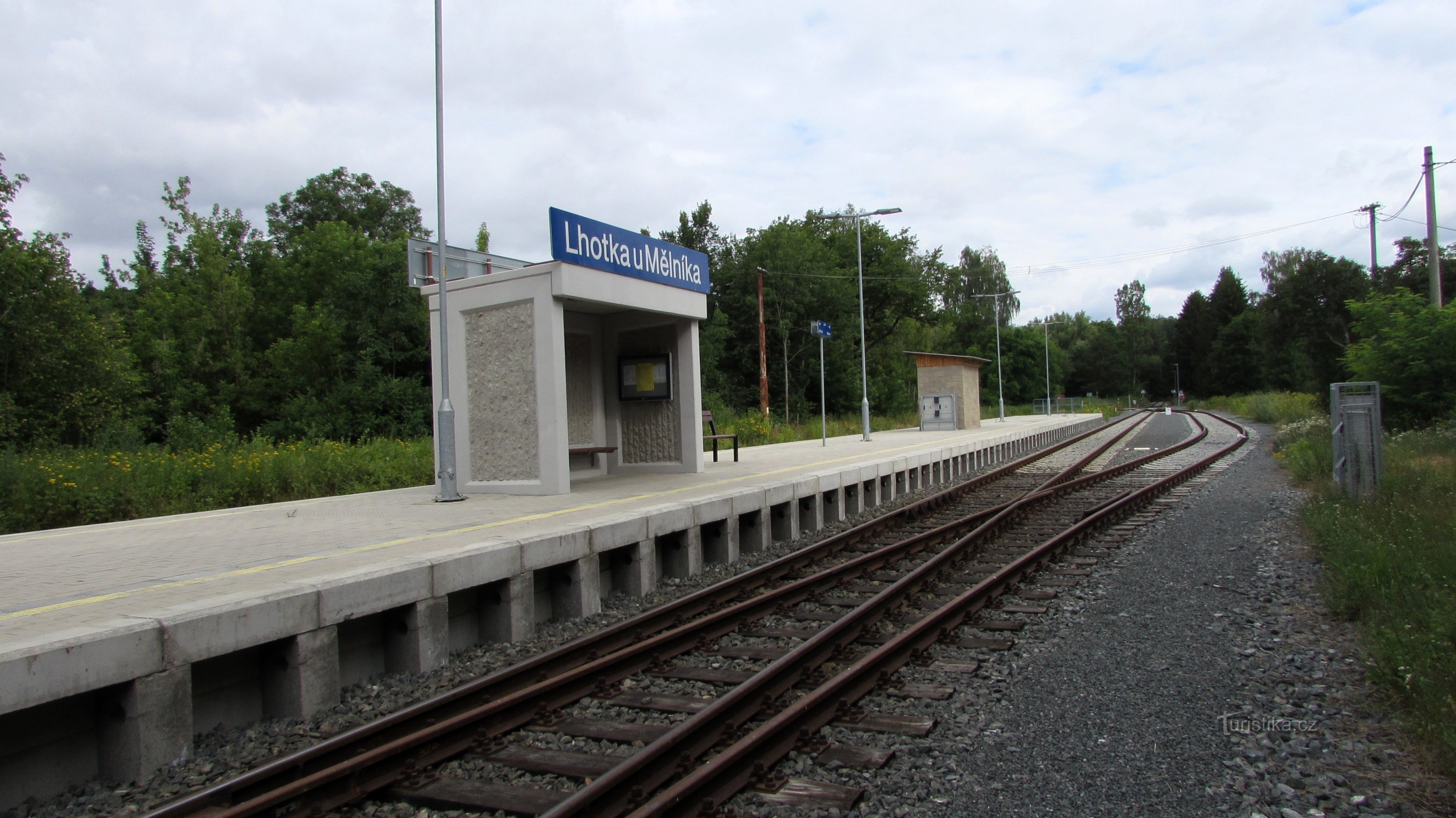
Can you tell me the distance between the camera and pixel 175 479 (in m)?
12.2

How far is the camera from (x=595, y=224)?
1073 cm

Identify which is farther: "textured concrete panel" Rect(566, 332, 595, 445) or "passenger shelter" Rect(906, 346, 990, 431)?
"passenger shelter" Rect(906, 346, 990, 431)

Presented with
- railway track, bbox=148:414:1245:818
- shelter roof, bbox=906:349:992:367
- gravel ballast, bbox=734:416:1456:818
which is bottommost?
gravel ballast, bbox=734:416:1456:818

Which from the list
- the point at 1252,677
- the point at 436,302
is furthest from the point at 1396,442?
the point at 436,302

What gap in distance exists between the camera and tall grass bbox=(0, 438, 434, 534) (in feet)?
35.7

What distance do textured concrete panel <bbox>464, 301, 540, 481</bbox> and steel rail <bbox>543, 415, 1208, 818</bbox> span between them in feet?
15.0

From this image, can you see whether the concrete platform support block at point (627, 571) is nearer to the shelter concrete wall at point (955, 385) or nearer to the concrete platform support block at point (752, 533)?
the concrete platform support block at point (752, 533)

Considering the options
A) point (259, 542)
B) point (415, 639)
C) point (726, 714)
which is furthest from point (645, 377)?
point (726, 714)

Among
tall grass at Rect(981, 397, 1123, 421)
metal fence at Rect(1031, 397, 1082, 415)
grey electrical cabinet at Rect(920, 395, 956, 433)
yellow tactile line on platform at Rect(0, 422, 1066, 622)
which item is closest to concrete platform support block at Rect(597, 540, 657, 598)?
yellow tactile line on platform at Rect(0, 422, 1066, 622)

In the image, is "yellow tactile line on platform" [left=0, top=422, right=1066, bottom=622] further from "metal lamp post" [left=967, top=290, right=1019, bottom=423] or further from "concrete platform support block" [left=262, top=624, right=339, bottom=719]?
"metal lamp post" [left=967, top=290, right=1019, bottom=423]

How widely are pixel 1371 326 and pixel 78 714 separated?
81.8 feet

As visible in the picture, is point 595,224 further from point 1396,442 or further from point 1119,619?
point 1396,442

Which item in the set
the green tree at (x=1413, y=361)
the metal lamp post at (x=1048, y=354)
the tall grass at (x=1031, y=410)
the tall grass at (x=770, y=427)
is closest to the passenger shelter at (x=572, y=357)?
the tall grass at (x=770, y=427)

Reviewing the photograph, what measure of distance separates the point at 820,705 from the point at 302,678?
2925 millimetres
